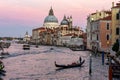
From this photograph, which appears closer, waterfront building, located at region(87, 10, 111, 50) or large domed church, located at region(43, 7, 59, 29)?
waterfront building, located at region(87, 10, 111, 50)

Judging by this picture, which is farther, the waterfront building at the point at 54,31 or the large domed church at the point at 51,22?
the large domed church at the point at 51,22

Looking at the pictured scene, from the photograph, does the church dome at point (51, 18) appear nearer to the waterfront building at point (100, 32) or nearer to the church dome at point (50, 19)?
the church dome at point (50, 19)

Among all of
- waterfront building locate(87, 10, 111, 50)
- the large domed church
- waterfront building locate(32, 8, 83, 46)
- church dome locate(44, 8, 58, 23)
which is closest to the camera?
waterfront building locate(87, 10, 111, 50)

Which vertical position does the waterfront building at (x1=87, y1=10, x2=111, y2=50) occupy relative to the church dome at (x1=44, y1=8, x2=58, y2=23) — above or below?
below

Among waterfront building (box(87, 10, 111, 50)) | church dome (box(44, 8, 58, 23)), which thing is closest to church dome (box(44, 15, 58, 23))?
Result: church dome (box(44, 8, 58, 23))

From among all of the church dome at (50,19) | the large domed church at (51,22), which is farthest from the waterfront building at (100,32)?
the church dome at (50,19)

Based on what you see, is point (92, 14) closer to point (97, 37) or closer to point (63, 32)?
point (97, 37)

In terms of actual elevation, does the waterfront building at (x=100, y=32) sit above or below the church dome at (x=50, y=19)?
below

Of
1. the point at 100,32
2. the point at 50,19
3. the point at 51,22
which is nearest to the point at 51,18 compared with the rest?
the point at 50,19

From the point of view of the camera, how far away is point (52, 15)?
171500mm

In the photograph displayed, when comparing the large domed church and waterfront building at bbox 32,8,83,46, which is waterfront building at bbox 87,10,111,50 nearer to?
waterfront building at bbox 32,8,83,46

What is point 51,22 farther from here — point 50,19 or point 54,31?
point 54,31

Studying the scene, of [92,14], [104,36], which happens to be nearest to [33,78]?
[104,36]

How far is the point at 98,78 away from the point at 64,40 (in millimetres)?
95316
